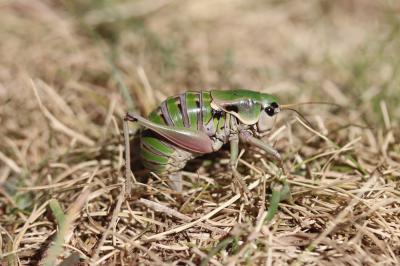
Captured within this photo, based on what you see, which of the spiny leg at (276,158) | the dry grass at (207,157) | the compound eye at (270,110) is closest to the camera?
the dry grass at (207,157)

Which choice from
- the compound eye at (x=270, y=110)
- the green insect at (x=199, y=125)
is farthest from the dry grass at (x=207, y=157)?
the compound eye at (x=270, y=110)

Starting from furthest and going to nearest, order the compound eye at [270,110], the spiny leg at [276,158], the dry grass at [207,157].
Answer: the compound eye at [270,110]
the spiny leg at [276,158]
the dry grass at [207,157]

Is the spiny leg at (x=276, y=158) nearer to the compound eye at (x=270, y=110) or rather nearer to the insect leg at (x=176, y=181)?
the compound eye at (x=270, y=110)

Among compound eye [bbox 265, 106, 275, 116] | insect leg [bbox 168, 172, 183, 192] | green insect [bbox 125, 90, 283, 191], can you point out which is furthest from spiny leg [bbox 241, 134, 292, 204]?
insect leg [bbox 168, 172, 183, 192]

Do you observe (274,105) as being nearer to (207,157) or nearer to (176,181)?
(207,157)

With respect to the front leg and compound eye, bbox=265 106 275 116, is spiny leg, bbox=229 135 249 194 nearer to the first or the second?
the front leg

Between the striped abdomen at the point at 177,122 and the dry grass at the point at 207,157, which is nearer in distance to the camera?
the dry grass at the point at 207,157

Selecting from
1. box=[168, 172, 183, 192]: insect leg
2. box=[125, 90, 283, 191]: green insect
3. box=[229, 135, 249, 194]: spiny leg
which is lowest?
box=[168, 172, 183, 192]: insect leg
